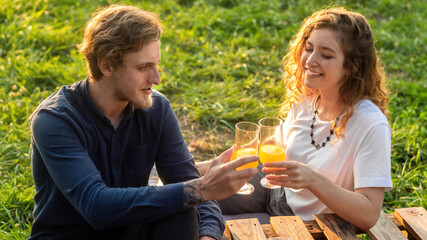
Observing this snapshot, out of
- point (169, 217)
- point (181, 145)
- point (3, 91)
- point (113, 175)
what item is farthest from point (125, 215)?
point (3, 91)

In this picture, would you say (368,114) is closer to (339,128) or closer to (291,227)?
(339,128)

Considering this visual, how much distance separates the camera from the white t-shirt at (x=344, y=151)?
269 cm

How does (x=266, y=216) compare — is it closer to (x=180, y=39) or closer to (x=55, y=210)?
(x=55, y=210)

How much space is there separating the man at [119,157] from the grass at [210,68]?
1108mm

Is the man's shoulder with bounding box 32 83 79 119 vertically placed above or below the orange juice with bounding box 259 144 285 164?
above

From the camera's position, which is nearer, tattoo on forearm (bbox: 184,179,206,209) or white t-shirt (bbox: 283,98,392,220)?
tattoo on forearm (bbox: 184,179,206,209)

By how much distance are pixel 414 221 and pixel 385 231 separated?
23 cm

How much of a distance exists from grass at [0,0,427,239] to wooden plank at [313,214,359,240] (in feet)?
4.45

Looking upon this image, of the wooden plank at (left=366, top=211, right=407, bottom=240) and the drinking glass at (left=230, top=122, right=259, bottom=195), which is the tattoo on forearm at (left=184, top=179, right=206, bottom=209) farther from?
→ the wooden plank at (left=366, top=211, right=407, bottom=240)

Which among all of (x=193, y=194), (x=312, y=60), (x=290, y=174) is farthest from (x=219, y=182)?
(x=312, y=60)

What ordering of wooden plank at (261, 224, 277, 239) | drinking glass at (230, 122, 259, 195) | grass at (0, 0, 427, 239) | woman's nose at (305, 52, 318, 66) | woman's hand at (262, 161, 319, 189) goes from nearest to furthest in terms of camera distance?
1. drinking glass at (230, 122, 259, 195)
2. woman's hand at (262, 161, 319, 189)
3. wooden plank at (261, 224, 277, 239)
4. woman's nose at (305, 52, 318, 66)
5. grass at (0, 0, 427, 239)

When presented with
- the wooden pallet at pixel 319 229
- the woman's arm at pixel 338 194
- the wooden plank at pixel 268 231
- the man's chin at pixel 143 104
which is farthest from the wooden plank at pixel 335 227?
the man's chin at pixel 143 104

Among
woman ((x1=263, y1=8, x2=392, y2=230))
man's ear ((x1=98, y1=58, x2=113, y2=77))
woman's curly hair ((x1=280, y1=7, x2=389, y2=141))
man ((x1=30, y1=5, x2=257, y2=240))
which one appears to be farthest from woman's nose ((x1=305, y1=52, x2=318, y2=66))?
man's ear ((x1=98, y1=58, x2=113, y2=77))

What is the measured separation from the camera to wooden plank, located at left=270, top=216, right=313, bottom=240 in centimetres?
275
